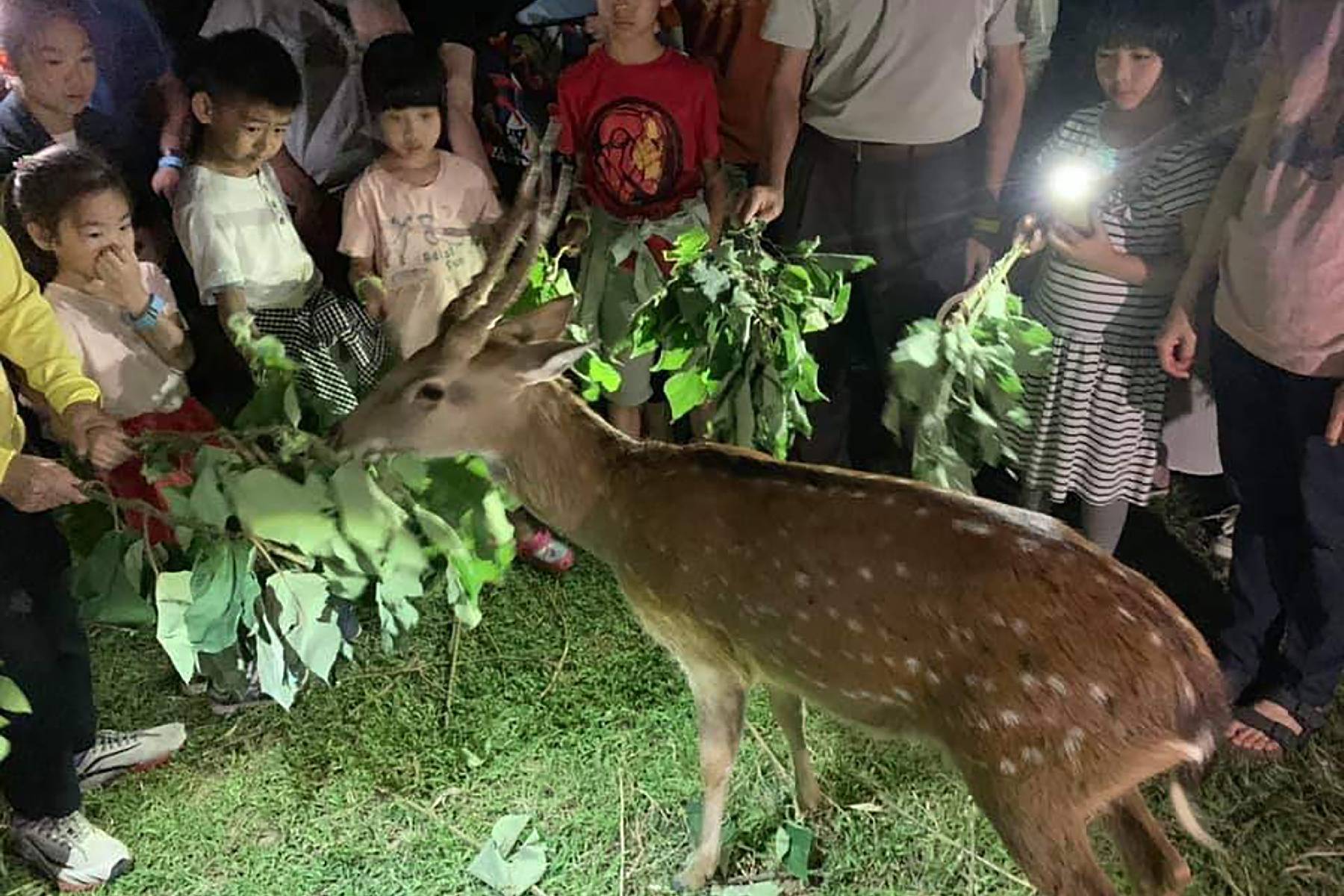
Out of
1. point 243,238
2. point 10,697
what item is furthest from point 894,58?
point 10,697

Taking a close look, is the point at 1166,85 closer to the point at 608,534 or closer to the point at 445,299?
the point at 608,534

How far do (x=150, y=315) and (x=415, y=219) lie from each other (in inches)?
23.8

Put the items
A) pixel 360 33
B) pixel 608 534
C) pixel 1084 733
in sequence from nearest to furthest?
pixel 1084 733 → pixel 608 534 → pixel 360 33

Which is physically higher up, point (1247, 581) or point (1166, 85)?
point (1166, 85)

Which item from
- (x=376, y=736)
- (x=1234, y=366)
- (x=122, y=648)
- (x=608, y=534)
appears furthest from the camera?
(x=122, y=648)

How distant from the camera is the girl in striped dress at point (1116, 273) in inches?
80.9

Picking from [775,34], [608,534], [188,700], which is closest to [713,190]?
[775,34]

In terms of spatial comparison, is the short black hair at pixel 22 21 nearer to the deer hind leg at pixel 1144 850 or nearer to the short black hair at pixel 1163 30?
the short black hair at pixel 1163 30

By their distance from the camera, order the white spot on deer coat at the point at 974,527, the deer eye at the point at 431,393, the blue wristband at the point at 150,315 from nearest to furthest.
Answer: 1. the white spot on deer coat at the point at 974,527
2. the deer eye at the point at 431,393
3. the blue wristband at the point at 150,315

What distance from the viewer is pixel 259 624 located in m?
1.88

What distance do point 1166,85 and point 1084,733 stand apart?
1.21m

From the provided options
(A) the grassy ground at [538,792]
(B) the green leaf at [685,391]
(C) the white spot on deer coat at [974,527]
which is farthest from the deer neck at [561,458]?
(A) the grassy ground at [538,792]

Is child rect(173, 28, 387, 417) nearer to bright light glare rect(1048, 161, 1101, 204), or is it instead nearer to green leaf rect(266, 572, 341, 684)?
green leaf rect(266, 572, 341, 684)

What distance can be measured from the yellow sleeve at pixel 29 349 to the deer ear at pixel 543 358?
746mm
